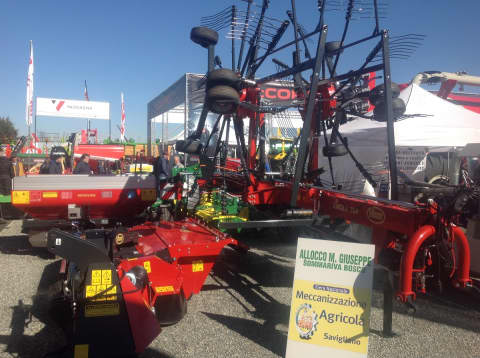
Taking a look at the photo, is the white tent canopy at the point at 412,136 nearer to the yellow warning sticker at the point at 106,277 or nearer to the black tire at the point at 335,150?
the black tire at the point at 335,150

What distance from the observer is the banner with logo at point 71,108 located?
77.6 ft

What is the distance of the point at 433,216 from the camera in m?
2.85

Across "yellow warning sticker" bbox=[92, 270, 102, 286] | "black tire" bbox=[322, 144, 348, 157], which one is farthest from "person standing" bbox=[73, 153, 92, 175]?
"yellow warning sticker" bbox=[92, 270, 102, 286]

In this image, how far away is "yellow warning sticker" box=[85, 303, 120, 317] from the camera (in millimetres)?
2475

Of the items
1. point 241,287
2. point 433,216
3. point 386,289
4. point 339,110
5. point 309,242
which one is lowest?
point 241,287

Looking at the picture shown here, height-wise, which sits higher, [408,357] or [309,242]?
[309,242]

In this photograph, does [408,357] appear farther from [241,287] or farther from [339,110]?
[339,110]

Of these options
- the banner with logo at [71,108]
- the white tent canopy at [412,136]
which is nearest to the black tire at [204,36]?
the white tent canopy at [412,136]

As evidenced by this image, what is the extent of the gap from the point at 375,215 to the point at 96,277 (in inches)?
92.5

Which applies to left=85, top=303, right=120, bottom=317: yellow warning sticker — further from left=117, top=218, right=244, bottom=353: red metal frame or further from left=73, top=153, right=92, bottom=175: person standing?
left=73, top=153, right=92, bottom=175: person standing

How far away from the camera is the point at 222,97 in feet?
11.6

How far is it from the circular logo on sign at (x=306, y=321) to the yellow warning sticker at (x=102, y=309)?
1.29m

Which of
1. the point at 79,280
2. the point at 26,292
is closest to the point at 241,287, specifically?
the point at 79,280

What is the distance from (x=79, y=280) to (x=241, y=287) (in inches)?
82.9
